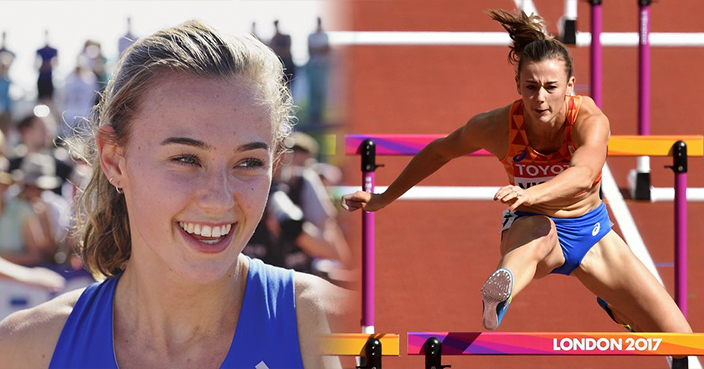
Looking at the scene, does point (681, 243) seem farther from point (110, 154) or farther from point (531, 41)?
point (110, 154)

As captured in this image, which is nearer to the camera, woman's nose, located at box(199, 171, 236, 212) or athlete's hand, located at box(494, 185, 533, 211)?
woman's nose, located at box(199, 171, 236, 212)

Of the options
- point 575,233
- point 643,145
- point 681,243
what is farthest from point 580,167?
point 681,243

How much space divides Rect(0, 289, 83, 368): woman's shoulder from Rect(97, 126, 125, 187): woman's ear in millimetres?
298

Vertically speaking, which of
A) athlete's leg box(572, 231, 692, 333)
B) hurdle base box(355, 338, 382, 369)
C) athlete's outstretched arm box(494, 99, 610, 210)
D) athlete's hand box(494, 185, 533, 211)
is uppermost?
athlete's outstretched arm box(494, 99, 610, 210)

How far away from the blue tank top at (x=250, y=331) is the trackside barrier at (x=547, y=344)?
1051 mm

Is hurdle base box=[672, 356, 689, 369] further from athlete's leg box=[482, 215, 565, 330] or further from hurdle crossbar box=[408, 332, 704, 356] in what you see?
athlete's leg box=[482, 215, 565, 330]

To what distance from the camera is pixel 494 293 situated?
8.58 feet

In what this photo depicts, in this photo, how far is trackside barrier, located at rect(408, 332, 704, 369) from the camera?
9.45 ft

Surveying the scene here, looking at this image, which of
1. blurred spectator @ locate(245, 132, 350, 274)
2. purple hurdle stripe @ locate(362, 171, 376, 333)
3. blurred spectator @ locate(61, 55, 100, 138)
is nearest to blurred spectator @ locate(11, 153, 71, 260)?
blurred spectator @ locate(61, 55, 100, 138)

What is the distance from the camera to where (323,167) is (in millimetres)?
4832

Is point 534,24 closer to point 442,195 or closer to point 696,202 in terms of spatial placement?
point 442,195

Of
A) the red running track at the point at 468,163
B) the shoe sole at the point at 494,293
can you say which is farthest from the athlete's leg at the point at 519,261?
the red running track at the point at 468,163

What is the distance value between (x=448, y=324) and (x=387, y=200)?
1.41 meters

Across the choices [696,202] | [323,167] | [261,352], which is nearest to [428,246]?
[323,167]
